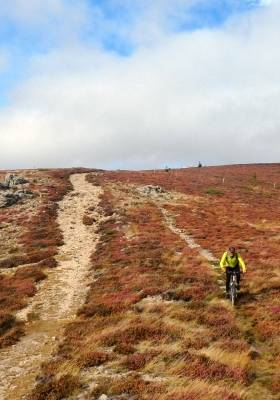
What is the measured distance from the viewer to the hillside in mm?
12922

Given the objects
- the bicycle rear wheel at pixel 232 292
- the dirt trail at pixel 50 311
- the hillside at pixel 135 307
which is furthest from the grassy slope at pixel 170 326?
the dirt trail at pixel 50 311

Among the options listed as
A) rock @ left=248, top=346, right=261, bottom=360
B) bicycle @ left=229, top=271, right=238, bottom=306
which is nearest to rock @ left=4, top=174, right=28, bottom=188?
bicycle @ left=229, top=271, right=238, bottom=306

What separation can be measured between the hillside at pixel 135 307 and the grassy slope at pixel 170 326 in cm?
5

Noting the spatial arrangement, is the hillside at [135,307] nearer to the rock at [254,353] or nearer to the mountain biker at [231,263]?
the rock at [254,353]

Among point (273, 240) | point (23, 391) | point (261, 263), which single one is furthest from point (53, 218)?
point (23, 391)

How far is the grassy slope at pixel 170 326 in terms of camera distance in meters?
12.6

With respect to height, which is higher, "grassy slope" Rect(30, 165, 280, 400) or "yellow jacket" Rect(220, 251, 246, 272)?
"yellow jacket" Rect(220, 251, 246, 272)

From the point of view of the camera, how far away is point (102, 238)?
4041 centimetres

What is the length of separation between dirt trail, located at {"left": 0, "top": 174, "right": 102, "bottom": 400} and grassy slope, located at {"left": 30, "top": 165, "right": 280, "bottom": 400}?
0.67 meters

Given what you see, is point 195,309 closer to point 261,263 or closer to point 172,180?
point 261,263

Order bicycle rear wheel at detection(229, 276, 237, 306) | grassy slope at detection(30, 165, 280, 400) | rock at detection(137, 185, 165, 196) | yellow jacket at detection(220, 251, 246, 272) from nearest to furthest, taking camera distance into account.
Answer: grassy slope at detection(30, 165, 280, 400) < bicycle rear wheel at detection(229, 276, 237, 306) < yellow jacket at detection(220, 251, 246, 272) < rock at detection(137, 185, 165, 196)

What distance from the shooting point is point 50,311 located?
2139 cm

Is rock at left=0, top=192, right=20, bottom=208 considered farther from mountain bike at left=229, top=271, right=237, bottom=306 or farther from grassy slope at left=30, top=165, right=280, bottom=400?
mountain bike at left=229, top=271, right=237, bottom=306

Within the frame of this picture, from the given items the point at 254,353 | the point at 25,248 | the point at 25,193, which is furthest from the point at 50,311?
the point at 25,193
